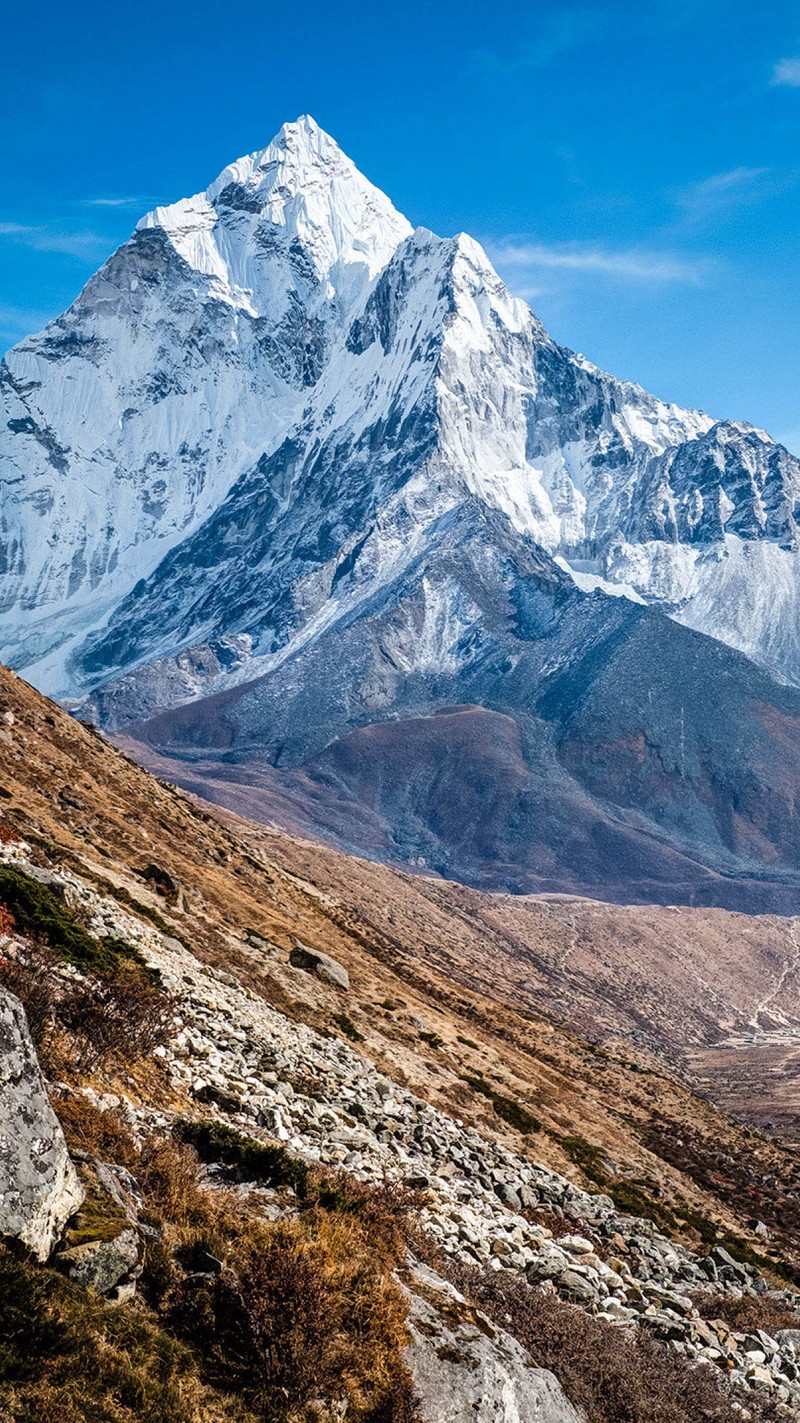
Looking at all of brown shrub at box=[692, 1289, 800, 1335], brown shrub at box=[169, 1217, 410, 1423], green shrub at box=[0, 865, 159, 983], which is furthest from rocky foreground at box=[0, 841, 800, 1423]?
green shrub at box=[0, 865, 159, 983]

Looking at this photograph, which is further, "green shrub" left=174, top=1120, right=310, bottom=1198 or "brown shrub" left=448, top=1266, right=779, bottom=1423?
"green shrub" left=174, top=1120, right=310, bottom=1198

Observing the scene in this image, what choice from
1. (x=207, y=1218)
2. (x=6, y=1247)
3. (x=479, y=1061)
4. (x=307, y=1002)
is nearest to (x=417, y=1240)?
(x=207, y=1218)

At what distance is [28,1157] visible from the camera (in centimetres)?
1193

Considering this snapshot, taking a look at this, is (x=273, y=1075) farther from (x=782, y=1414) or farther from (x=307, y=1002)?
(x=307, y=1002)

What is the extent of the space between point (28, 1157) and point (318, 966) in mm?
38929

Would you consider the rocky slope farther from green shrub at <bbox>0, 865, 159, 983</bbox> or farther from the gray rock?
green shrub at <bbox>0, 865, 159, 983</bbox>

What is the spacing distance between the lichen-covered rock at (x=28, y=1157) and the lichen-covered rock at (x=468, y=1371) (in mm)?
4734

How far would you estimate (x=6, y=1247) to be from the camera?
37.5 feet

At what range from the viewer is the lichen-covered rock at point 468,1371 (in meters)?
13.1

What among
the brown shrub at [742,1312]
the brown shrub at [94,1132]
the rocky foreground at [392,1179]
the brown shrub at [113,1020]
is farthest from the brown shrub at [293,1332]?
the brown shrub at [742,1312]

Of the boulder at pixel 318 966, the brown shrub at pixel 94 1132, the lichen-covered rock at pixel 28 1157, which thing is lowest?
the boulder at pixel 318 966

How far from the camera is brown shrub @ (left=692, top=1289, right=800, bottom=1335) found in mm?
24250

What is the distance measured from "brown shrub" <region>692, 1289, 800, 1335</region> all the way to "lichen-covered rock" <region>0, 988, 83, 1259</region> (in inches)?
685

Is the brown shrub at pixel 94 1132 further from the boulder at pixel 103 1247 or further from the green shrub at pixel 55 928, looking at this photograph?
the green shrub at pixel 55 928
